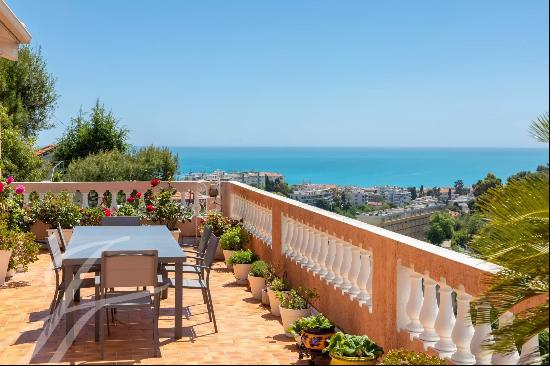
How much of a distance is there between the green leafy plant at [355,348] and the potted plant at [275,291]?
8.97 ft

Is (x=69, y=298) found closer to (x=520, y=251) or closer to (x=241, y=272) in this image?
(x=241, y=272)

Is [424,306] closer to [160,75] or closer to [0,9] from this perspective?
[0,9]

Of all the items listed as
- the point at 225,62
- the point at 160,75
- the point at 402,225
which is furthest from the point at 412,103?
the point at 402,225

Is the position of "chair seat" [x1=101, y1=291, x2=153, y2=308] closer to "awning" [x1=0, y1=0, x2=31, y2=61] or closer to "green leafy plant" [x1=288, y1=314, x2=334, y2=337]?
"green leafy plant" [x1=288, y1=314, x2=334, y2=337]

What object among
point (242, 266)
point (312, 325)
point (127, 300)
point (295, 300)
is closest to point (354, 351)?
point (312, 325)

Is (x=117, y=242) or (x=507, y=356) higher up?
(x=117, y=242)

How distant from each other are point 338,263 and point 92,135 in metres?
20.3

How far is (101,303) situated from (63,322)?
1467mm

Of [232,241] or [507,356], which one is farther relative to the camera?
[232,241]

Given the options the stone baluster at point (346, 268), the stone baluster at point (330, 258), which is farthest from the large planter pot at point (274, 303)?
the stone baluster at point (346, 268)

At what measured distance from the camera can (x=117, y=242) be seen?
7.61 metres

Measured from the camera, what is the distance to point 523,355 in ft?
11.6

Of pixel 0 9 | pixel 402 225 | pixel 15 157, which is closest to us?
pixel 0 9

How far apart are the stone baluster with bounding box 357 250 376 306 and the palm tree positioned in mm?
2729
